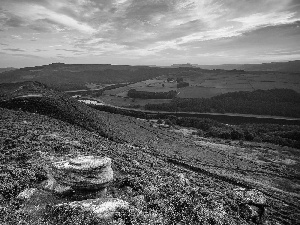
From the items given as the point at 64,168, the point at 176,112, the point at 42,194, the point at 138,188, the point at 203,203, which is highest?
the point at 64,168

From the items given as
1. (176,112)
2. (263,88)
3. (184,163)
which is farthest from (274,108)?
(184,163)

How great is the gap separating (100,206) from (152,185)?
21.7ft

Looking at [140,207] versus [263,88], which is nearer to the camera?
[140,207]

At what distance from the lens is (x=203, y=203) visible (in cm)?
1686

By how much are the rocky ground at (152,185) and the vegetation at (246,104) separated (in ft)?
225

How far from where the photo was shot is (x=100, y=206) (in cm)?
1189

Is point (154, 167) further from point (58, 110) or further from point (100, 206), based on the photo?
point (58, 110)

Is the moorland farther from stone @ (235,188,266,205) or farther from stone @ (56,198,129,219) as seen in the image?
stone @ (56,198,129,219)

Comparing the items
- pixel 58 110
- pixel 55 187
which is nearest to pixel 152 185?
pixel 55 187

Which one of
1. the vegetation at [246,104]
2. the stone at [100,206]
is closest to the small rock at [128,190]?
the stone at [100,206]

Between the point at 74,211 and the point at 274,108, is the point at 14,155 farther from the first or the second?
the point at 274,108

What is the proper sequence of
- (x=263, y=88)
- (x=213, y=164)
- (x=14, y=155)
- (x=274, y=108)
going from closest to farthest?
1. (x=14, y=155)
2. (x=213, y=164)
3. (x=274, y=108)
4. (x=263, y=88)

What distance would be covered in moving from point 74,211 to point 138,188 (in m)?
5.98

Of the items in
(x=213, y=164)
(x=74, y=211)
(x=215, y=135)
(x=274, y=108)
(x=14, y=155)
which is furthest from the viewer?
(x=274, y=108)
